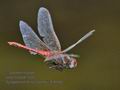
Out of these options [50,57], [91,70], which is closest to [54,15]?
[50,57]

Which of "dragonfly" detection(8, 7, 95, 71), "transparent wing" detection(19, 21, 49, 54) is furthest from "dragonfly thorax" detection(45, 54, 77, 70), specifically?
"transparent wing" detection(19, 21, 49, 54)

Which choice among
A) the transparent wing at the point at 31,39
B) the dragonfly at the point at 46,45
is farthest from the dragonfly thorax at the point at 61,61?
the transparent wing at the point at 31,39

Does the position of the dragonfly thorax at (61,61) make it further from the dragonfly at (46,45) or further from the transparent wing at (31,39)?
the transparent wing at (31,39)

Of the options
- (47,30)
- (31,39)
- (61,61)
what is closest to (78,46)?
(61,61)

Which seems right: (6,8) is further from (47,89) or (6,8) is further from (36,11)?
(47,89)

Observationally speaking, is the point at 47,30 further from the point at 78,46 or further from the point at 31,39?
the point at 78,46

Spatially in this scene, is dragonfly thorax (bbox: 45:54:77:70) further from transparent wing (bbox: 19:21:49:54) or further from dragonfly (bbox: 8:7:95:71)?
transparent wing (bbox: 19:21:49:54)
